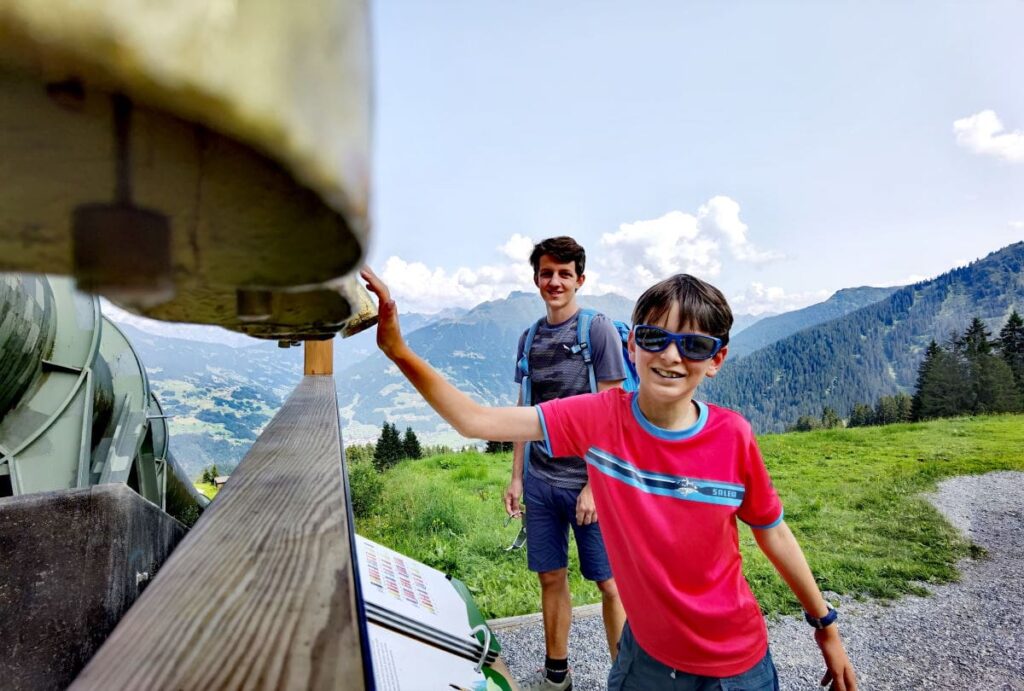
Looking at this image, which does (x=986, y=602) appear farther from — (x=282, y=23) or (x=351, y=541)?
(x=282, y=23)

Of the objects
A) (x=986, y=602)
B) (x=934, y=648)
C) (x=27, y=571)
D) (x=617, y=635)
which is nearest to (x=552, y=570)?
(x=617, y=635)

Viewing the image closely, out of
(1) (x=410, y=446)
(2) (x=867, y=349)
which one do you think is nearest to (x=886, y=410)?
(1) (x=410, y=446)

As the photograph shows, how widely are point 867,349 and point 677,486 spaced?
265 ft

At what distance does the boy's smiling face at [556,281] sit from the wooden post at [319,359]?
4.33ft

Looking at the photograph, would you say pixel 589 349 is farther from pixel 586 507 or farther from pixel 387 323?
pixel 387 323

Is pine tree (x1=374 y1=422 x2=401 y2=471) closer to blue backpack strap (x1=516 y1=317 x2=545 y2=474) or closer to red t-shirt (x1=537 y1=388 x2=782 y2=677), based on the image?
blue backpack strap (x1=516 y1=317 x2=545 y2=474)

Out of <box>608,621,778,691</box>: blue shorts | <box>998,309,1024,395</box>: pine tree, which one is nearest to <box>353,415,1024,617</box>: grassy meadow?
<box>608,621,778,691</box>: blue shorts

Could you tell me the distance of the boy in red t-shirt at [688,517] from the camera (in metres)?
1.56

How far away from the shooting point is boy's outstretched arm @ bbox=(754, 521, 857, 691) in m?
1.58

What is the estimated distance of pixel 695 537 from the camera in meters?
1.58

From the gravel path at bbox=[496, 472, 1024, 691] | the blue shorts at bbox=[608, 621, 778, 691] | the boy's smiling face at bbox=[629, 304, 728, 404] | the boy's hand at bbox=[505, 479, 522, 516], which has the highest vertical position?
the boy's smiling face at bbox=[629, 304, 728, 404]

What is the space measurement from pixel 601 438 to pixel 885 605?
5.08 metres

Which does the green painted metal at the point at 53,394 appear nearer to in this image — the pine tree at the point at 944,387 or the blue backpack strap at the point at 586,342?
the blue backpack strap at the point at 586,342

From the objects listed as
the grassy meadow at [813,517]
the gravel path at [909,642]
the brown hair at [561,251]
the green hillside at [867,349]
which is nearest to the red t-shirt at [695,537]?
the brown hair at [561,251]
